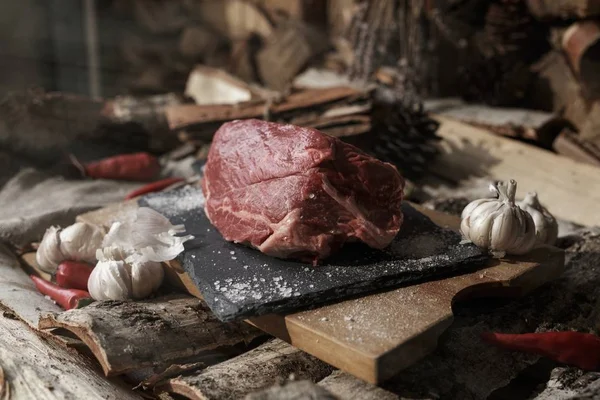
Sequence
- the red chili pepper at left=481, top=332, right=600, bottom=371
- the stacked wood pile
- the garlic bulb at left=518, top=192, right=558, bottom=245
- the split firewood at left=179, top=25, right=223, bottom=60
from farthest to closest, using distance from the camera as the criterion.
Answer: the split firewood at left=179, top=25, right=223, bottom=60 → the stacked wood pile → the garlic bulb at left=518, top=192, right=558, bottom=245 → the red chili pepper at left=481, top=332, right=600, bottom=371

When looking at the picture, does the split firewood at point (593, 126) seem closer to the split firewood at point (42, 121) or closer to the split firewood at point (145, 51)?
the split firewood at point (42, 121)

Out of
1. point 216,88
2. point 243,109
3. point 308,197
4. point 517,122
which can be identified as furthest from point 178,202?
point 216,88

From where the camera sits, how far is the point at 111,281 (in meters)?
2.38

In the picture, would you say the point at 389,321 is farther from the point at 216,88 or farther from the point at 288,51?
the point at 288,51

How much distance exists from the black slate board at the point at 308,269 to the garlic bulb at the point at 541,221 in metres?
0.33

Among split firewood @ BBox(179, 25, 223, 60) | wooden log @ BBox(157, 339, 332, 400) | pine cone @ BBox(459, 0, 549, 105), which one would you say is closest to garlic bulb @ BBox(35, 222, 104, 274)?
wooden log @ BBox(157, 339, 332, 400)

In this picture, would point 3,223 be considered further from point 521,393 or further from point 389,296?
point 521,393

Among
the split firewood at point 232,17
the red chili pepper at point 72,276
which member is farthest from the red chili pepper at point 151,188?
the split firewood at point 232,17

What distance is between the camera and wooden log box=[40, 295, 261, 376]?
6.64ft

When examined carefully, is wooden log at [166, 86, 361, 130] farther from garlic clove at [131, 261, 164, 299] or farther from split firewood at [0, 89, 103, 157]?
garlic clove at [131, 261, 164, 299]

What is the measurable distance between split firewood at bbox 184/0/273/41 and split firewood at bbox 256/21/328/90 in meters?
0.38

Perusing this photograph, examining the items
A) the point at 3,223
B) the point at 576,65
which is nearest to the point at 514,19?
the point at 576,65

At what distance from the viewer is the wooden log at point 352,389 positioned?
1.92m

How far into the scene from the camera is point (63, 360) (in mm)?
2117
